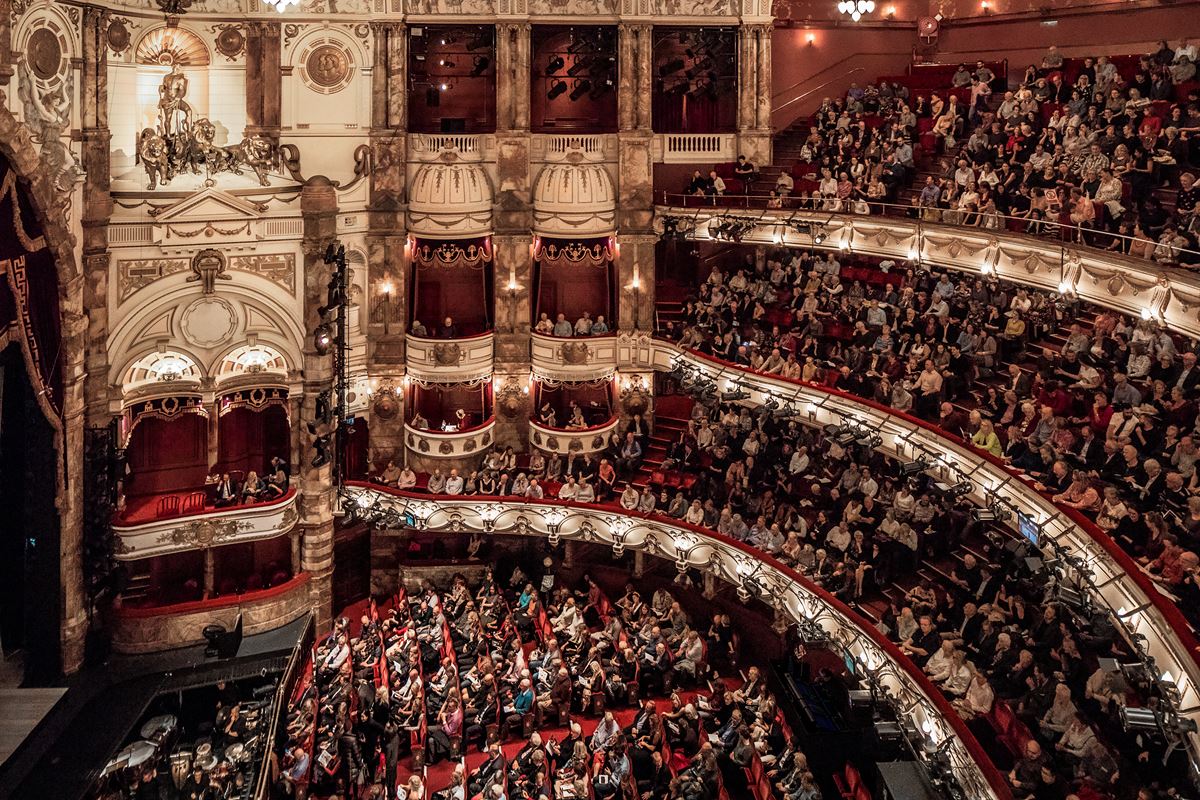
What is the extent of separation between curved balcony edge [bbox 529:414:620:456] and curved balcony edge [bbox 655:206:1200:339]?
5.20 meters

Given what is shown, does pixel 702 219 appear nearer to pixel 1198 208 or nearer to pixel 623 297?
pixel 623 297

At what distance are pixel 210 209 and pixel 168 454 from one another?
5.40 metres

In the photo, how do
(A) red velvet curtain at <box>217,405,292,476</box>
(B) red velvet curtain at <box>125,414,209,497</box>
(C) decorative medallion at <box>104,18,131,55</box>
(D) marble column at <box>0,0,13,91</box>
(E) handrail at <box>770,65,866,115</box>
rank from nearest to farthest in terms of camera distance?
1. (D) marble column at <box>0,0,13,91</box>
2. (C) decorative medallion at <box>104,18,131,55</box>
3. (B) red velvet curtain at <box>125,414,209,497</box>
4. (A) red velvet curtain at <box>217,405,292,476</box>
5. (E) handrail at <box>770,65,866,115</box>

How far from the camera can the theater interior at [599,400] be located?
15.3 meters

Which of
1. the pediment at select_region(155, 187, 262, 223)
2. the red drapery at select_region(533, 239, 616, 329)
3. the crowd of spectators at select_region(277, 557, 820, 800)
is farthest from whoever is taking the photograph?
the red drapery at select_region(533, 239, 616, 329)

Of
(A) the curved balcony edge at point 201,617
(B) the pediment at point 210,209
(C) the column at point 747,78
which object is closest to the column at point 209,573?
(A) the curved balcony edge at point 201,617

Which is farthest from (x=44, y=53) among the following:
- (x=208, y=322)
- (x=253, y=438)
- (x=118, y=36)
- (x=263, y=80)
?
(x=253, y=438)

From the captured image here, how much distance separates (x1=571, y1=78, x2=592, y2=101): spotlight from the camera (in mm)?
26984

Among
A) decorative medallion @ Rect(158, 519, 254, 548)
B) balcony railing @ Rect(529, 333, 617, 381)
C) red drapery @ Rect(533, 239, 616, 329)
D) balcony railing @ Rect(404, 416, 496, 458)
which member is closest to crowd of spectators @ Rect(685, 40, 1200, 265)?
red drapery @ Rect(533, 239, 616, 329)

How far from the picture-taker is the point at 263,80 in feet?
79.7

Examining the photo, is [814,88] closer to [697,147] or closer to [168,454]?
[697,147]

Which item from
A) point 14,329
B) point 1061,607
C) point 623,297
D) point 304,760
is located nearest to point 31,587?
point 14,329

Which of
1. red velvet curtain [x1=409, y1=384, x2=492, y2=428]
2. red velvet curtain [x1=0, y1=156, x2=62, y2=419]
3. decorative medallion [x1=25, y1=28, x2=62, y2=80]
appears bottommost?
red velvet curtain [x1=409, y1=384, x2=492, y2=428]

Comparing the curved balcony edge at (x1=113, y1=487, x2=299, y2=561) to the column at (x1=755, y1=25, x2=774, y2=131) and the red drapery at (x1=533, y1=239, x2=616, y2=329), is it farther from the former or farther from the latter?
the column at (x1=755, y1=25, x2=774, y2=131)
